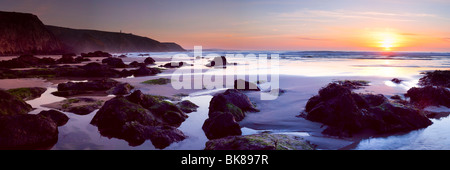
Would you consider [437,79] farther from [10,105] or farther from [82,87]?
[10,105]

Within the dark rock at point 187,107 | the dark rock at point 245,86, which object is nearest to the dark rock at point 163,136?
the dark rock at point 187,107

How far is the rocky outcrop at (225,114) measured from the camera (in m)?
6.19

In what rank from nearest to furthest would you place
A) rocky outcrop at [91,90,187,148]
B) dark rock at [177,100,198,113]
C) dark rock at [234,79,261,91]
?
rocky outcrop at [91,90,187,148], dark rock at [177,100,198,113], dark rock at [234,79,261,91]

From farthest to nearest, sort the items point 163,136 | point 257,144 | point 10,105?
point 10,105
point 163,136
point 257,144

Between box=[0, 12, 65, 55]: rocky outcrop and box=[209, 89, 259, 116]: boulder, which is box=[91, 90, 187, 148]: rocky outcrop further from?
box=[0, 12, 65, 55]: rocky outcrop

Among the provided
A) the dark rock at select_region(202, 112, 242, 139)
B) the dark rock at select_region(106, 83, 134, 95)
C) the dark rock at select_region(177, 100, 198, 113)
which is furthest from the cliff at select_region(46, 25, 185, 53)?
the dark rock at select_region(202, 112, 242, 139)

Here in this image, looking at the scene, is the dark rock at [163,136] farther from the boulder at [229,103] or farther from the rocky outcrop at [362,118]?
the rocky outcrop at [362,118]

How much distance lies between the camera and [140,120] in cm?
670

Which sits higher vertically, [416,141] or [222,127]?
[222,127]

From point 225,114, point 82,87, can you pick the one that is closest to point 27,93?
point 82,87

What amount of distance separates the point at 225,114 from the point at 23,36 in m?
82.5

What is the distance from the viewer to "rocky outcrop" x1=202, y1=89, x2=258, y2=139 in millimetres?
6188

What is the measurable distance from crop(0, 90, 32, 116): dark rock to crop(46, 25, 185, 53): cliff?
338 feet
